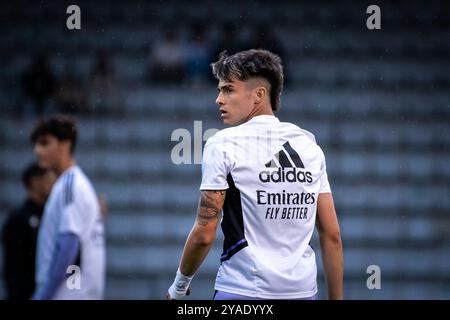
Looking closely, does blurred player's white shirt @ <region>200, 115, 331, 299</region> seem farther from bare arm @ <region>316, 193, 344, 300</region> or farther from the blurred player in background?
the blurred player in background

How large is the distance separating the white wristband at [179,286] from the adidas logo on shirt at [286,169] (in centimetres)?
52

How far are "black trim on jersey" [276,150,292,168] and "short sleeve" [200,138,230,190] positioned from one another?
0.23m

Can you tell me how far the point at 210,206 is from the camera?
11.5 ft

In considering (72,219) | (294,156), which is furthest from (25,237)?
(294,156)

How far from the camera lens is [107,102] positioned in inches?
428

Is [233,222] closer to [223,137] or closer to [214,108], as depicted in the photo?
[223,137]

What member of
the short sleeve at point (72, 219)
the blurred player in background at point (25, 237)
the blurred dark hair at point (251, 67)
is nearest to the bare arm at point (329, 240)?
the blurred dark hair at point (251, 67)

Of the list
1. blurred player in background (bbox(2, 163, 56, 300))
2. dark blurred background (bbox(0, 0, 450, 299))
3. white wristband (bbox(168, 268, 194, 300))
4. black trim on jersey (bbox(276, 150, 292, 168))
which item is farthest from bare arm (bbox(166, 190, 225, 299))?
dark blurred background (bbox(0, 0, 450, 299))

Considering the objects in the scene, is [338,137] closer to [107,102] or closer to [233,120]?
[107,102]

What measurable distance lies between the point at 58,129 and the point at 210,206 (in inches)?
92.8

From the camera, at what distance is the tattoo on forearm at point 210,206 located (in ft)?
11.5

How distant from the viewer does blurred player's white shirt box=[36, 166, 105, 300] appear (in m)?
5.16

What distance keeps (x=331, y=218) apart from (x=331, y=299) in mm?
355
